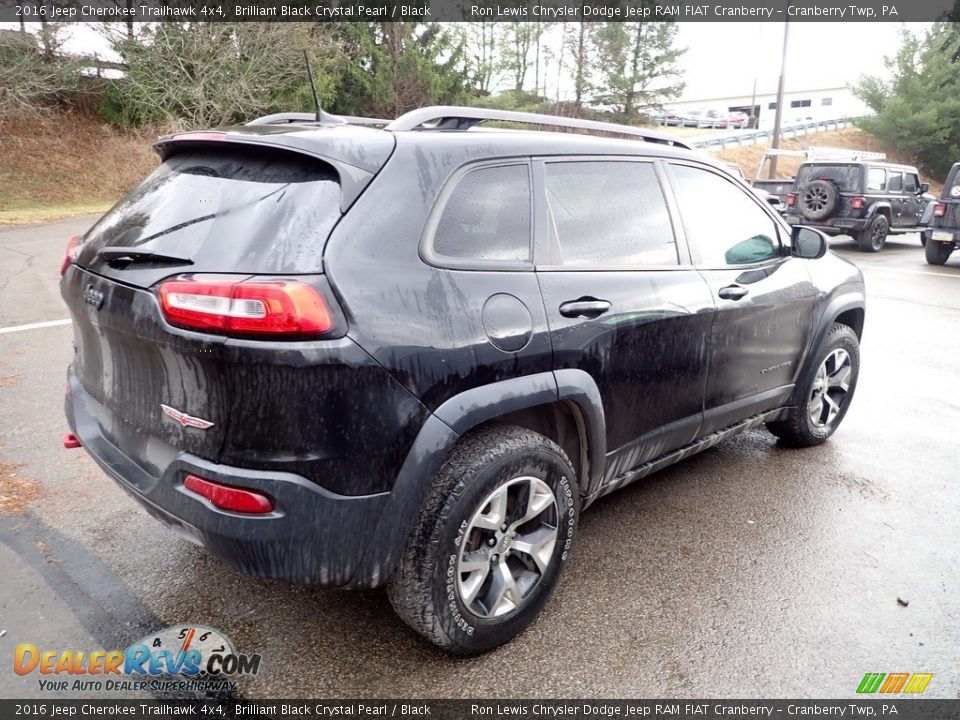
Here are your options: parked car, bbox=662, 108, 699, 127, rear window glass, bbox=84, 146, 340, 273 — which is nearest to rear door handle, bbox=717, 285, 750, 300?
rear window glass, bbox=84, 146, 340, 273

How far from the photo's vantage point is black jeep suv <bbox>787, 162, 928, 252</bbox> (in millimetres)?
15133

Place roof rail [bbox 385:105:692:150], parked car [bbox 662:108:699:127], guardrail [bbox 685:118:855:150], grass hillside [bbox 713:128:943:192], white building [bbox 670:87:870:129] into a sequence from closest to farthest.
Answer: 1. roof rail [bbox 385:105:692:150]
2. grass hillside [bbox 713:128:943:192]
3. guardrail [bbox 685:118:855:150]
4. parked car [bbox 662:108:699:127]
5. white building [bbox 670:87:870:129]

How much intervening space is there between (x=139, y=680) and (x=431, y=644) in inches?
38.2

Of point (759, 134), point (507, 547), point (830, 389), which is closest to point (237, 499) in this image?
point (507, 547)

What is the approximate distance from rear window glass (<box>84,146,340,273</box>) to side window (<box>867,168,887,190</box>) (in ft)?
52.5

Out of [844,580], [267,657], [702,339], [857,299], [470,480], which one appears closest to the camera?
[470,480]

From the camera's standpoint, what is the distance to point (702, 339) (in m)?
3.26

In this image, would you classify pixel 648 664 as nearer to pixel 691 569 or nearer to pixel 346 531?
pixel 691 569

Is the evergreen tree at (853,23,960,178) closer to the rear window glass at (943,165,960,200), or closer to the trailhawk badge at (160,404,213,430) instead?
the rear window glass at (943,165,960,200)

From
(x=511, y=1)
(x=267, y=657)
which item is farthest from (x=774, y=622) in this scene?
(x=511, y=1)

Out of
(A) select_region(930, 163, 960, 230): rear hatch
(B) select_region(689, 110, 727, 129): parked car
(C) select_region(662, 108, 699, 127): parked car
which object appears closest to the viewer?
(A) select_region(930, 163, 960, 230): rear hatch

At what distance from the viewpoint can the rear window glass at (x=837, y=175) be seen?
15133 mm

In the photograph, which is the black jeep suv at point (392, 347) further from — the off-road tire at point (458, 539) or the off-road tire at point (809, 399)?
the off-road tire at point (809, 399)

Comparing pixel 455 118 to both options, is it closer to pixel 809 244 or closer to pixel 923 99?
pixel 809 244
